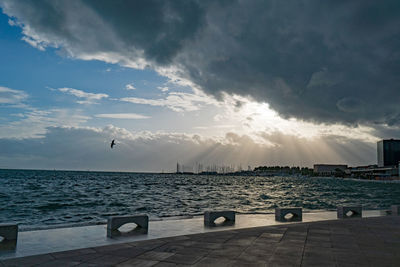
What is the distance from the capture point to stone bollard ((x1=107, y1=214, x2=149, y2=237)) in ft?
40.6

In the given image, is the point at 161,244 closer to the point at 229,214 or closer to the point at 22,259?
the point at 22,259

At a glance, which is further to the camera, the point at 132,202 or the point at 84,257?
the point at 132,202

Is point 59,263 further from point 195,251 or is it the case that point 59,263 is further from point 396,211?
point 396,211

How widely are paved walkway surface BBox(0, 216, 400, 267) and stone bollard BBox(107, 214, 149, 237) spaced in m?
2.06

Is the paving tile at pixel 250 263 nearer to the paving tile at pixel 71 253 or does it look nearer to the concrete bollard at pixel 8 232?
the paving tile at pixel 71 253

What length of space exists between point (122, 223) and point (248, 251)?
5537 mm

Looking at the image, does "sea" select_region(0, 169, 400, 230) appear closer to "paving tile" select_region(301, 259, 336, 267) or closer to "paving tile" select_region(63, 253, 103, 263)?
"paving tile" select_region(63, 253, 103, 263)

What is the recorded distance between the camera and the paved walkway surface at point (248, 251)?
8.23 meters

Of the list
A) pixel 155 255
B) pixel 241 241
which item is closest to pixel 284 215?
pixel 241 241

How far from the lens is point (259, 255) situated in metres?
8.95

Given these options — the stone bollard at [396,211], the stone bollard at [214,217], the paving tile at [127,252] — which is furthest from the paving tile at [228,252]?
the stone bollard at [396,211]

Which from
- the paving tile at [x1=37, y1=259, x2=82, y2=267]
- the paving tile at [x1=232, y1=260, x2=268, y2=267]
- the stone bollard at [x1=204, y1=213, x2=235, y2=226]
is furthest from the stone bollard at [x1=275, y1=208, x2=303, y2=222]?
the paving tile at [x1=37, y1=259, x2=82, y2=267]

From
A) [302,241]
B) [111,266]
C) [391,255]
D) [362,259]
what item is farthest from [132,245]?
[391,255]

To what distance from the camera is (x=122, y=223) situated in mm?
12727
